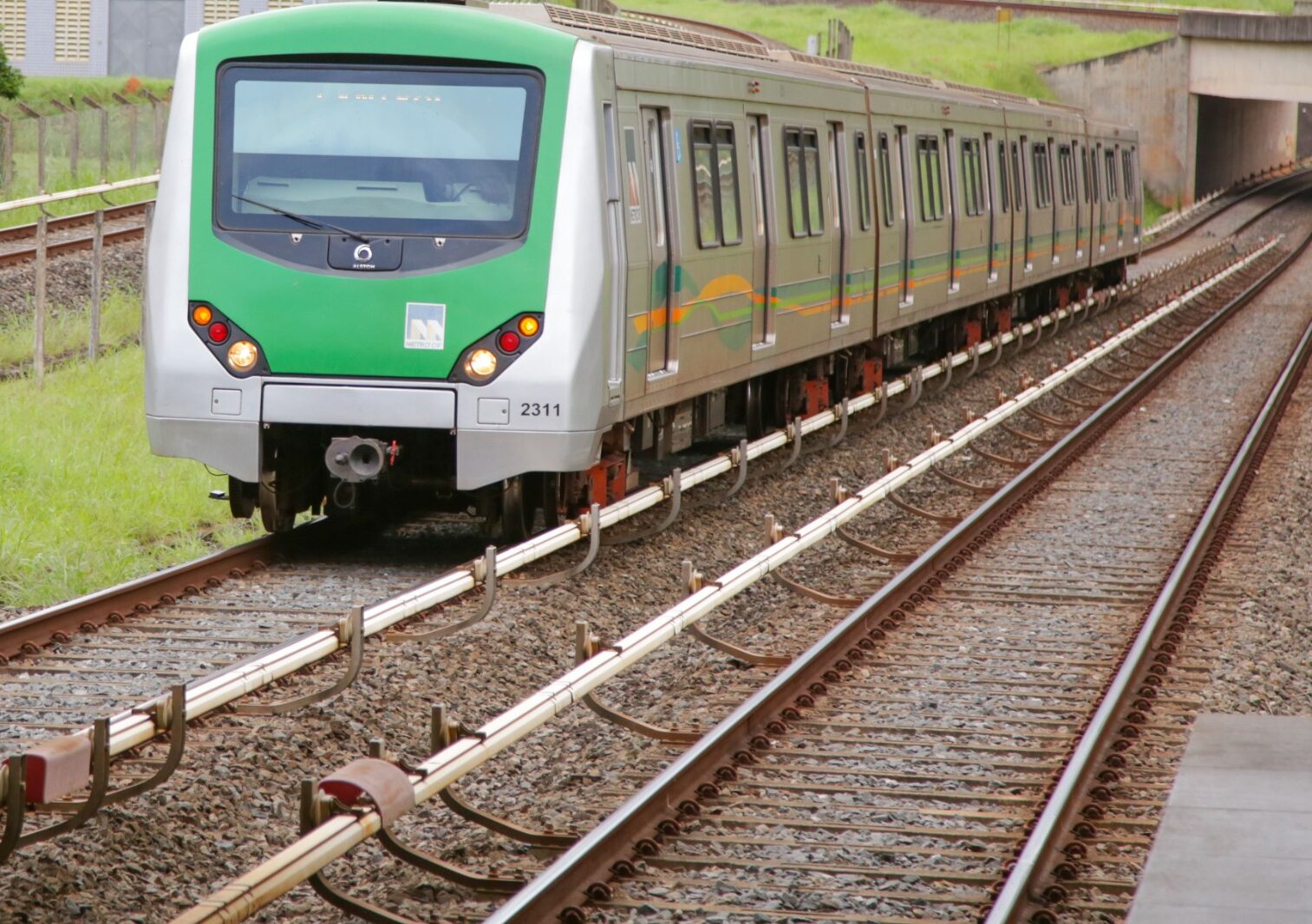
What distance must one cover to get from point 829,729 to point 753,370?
237 inches

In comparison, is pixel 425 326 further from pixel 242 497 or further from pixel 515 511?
pixel 242 497

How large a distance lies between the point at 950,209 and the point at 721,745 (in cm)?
1364

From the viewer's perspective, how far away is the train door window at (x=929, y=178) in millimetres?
18750

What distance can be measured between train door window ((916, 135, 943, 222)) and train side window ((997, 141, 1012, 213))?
9.79 feet

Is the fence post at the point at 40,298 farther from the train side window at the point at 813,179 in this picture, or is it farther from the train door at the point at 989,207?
the train door at the point at 989,207

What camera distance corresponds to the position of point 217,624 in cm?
903

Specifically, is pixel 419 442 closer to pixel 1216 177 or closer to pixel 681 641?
pixel 681 641

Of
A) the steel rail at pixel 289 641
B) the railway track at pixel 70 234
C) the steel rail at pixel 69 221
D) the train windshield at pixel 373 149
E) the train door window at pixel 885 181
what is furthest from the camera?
the steel rail at pixel 69 221

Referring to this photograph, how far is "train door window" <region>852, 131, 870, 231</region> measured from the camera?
16.3 m

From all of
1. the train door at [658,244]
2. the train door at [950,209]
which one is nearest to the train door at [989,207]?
the train door at [950,209]

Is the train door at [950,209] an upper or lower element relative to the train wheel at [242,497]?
upper

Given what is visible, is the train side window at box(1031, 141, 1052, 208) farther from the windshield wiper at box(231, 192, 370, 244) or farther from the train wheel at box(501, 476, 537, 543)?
the windshield wiper at box(231, 192, 370, 244)

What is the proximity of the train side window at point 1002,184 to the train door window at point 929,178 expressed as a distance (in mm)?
2984

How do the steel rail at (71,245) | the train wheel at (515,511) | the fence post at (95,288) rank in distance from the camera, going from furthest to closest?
the steel rail at (71,245)
the fence post at (95,288)
the train wheel at (515,511)
